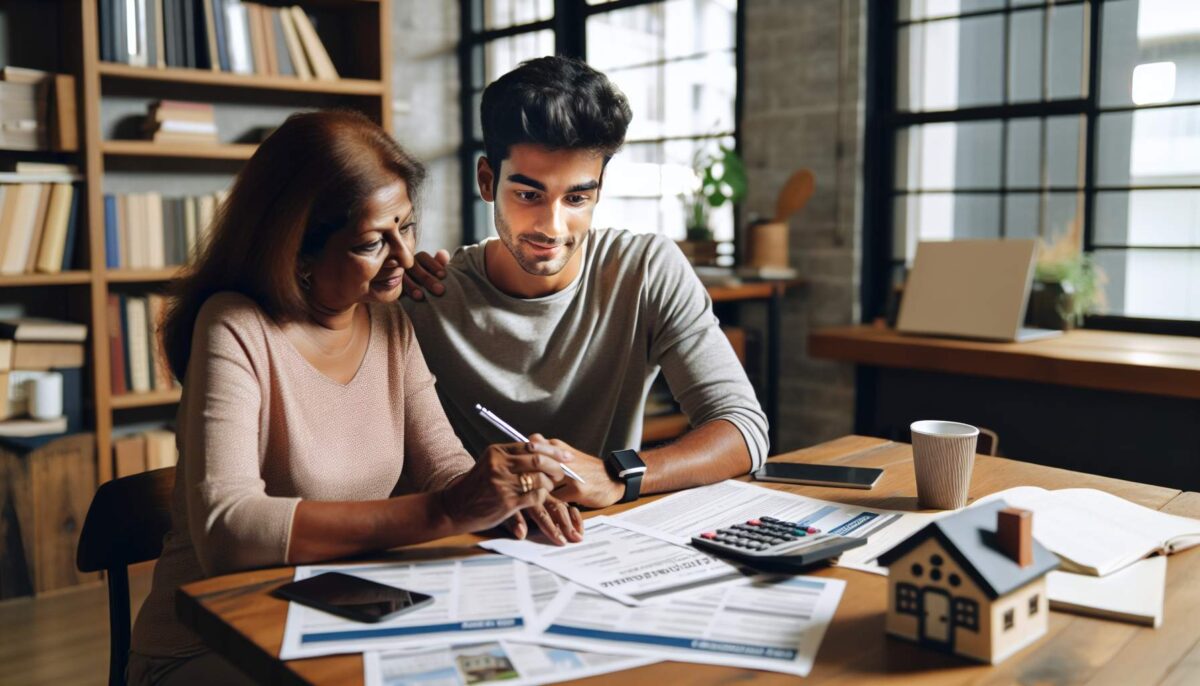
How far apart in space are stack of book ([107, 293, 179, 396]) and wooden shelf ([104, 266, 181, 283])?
65 millimetres

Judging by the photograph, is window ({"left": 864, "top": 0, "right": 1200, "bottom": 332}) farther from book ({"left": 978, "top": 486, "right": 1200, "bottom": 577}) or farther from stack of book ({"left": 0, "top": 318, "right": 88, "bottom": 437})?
A: stack of book ({"left": 0, "top": 318, "right": 88, "bottom": 437})

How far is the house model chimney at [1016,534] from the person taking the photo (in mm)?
917

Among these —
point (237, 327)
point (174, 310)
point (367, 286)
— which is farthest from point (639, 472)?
point (174, 310)

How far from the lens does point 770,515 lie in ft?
4.34

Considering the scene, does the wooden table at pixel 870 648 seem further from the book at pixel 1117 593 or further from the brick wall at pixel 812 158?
the brick wall at pixel 812 158

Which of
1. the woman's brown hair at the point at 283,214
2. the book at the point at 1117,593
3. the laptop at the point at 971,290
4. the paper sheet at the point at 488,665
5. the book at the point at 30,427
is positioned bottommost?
the book at the point at 30,427

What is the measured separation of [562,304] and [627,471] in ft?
1.69

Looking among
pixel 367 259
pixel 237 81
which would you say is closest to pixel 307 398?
pixel 367 259

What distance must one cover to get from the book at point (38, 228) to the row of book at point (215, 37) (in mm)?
472

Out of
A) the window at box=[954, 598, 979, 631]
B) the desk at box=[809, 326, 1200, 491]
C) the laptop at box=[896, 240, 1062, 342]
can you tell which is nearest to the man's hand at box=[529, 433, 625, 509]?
the window at box=[954, 598, 979, 631]

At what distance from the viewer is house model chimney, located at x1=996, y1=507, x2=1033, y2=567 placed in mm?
917

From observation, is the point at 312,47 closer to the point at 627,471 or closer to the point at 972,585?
the point at 627,471

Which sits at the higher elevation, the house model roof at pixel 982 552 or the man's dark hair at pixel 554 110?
the man's dark hair at pixel 554 110

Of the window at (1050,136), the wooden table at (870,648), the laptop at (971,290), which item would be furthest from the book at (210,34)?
the wooden table at (870,648)
